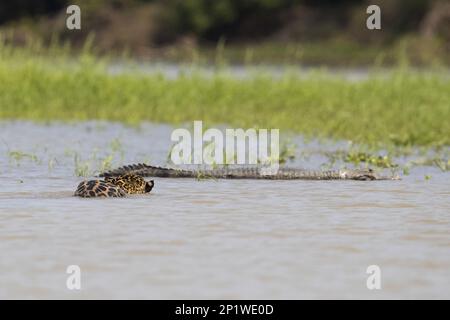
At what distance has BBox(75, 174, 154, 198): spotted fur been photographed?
399 inches

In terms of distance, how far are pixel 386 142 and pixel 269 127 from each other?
202 centimetres

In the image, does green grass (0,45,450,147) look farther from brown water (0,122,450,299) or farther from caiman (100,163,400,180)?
brown water (0,122,450,299)

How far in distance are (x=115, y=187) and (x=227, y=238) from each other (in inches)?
79.8

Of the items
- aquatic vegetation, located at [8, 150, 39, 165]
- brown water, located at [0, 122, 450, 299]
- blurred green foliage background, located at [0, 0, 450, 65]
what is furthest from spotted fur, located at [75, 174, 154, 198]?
blurred green foliage background, located at [0, 0, 450, 65]

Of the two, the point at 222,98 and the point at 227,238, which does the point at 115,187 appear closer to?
the point at 227,238

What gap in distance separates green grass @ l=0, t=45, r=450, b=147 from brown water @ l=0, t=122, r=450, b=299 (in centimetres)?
533

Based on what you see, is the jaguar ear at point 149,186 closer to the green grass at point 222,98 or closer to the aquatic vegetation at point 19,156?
the aquatic vegetation at point 19,156

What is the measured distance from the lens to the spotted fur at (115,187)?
10.1 meters

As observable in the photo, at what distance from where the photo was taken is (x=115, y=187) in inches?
406

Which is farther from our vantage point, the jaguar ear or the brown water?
the jaguar ear

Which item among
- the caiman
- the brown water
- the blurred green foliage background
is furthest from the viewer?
the blurred green foliage background

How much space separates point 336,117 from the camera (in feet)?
59.0

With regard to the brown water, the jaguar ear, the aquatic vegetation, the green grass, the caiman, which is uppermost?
the green grass
